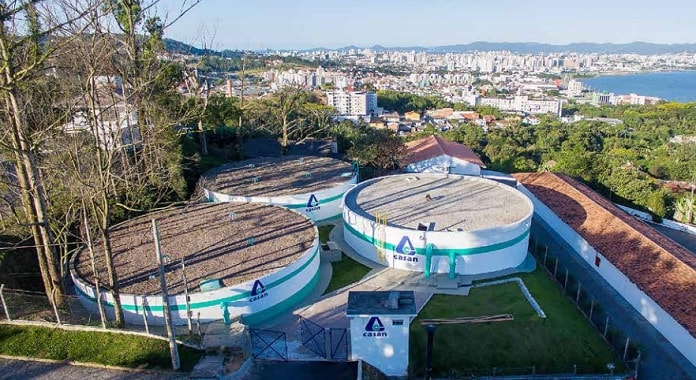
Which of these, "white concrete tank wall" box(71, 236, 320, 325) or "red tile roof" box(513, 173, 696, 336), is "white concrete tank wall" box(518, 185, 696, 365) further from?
"white concrete tank wall" box(71, 236, 320, 325)

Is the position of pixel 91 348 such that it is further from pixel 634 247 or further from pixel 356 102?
pixel 356 102

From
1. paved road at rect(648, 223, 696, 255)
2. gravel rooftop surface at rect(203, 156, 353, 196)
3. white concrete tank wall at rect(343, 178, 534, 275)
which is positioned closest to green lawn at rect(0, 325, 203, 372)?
white concrete tank wall at rect(343, 178, 534, 275)

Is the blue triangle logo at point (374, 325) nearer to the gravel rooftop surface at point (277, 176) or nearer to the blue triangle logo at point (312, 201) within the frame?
the blue triangle logo at point (312, 201)

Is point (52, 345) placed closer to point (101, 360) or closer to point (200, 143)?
point (101, 360)

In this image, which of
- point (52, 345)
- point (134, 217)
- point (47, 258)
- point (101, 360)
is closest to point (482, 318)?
point (101, 360)

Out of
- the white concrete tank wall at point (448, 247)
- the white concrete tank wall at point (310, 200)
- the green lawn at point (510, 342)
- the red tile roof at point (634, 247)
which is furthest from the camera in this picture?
the white concrete tank wall at point (310, 200)

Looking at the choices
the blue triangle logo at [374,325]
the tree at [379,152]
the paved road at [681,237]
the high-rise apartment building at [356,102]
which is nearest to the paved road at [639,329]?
the paved road at [681,237]
